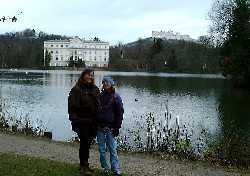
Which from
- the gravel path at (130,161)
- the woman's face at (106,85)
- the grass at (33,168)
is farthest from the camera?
the gravel path at (130,161)

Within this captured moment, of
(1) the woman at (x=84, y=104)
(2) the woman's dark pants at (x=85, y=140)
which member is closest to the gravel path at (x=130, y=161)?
(2) the woman's dark pants at (x=85, y=140)

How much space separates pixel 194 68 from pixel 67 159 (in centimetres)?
12242

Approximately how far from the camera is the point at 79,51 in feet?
644

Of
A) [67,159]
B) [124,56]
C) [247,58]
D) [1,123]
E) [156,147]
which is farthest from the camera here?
[124,56]

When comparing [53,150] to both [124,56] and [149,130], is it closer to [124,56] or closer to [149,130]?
[149,130]

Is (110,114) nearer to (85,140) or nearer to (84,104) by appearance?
(84,104)

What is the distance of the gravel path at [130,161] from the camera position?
11844mm

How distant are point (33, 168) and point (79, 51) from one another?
187 m

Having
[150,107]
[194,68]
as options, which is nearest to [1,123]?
[150,107]

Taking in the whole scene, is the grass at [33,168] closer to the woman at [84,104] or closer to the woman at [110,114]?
the woman at [84,104]

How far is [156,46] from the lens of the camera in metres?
157

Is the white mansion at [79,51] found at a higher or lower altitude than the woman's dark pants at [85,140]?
higher

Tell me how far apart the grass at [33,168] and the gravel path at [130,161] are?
1.24 metres

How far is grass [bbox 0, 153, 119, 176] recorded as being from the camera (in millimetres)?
9734
